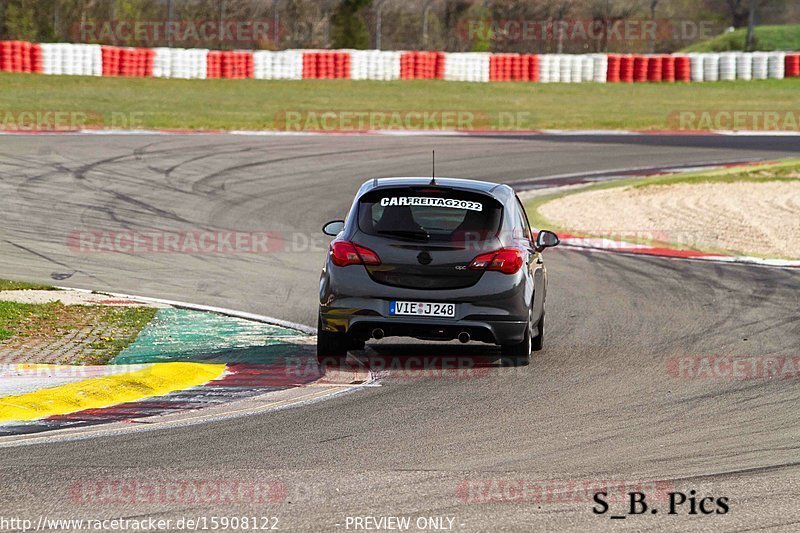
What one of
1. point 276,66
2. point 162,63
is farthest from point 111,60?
point 276,66

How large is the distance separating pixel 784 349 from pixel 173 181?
13317 millimetres

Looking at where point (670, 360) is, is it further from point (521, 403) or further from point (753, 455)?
point (753, 455)

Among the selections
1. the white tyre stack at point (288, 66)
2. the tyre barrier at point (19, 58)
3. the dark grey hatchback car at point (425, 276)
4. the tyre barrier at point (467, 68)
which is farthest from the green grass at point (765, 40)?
the dark grey hatchback car at point (425, 276)

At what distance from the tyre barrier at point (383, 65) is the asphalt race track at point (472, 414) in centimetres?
1969

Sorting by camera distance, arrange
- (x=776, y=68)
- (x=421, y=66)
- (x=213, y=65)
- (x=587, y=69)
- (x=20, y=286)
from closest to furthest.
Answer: (x=20, y=286) → (x=213, y=65) → (x=421, y=66) → (x=587, y=69) → (x=776, y=68)

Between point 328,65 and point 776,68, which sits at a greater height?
point 776,68

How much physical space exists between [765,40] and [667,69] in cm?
1551

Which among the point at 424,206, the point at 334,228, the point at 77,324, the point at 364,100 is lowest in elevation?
the point at 77,324

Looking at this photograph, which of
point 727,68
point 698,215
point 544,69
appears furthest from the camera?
point 727,68

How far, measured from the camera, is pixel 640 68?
1796 inches

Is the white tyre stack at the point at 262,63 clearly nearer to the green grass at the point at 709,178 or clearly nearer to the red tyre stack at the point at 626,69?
the red tyre stack at the point at 626,69

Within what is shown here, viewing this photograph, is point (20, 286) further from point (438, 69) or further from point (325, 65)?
point (438, 69)

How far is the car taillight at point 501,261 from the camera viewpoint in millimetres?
9867

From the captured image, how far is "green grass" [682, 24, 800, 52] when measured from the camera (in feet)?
190
